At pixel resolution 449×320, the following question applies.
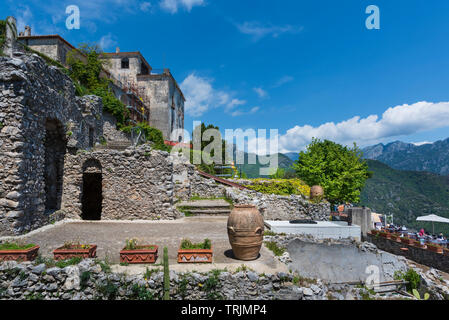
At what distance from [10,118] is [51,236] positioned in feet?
13.1

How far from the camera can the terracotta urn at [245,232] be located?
5566 mm

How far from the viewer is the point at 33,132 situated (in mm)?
8367

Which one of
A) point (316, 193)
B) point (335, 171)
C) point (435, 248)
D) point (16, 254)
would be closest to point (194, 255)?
point (16, 254)

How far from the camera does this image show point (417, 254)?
13883 millimetres

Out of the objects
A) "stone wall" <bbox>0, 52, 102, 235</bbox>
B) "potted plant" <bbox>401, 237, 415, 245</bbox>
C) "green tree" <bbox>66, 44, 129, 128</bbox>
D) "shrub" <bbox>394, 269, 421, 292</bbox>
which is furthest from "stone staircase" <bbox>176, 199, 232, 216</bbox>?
"green tree" <bbox>66, 44, 129, 128</bbox>

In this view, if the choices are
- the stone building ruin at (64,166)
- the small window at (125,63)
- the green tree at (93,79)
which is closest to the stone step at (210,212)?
the stone building ruin at (64,166)

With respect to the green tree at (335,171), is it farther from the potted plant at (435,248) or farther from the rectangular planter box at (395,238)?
the potted plant at (435,248)

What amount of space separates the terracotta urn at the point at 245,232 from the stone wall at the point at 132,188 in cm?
593

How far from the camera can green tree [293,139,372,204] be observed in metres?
23.0

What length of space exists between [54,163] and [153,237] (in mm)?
6732

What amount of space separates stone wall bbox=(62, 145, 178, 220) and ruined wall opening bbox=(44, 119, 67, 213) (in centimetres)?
34

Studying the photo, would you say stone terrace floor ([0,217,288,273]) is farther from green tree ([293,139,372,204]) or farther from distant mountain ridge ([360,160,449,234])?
distant mountain ridge ([360,160,449,234])
